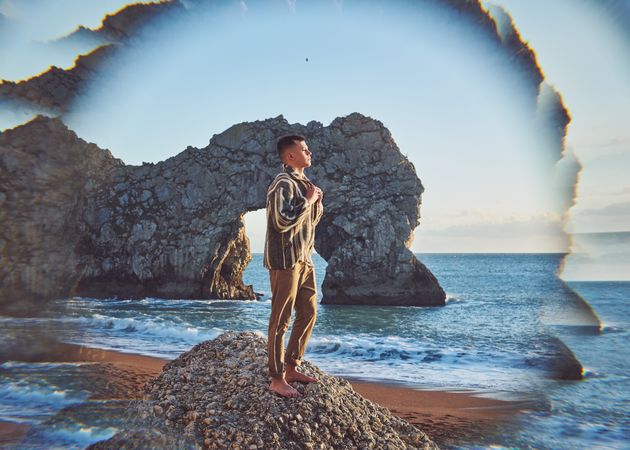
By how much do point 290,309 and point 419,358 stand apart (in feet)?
26.6

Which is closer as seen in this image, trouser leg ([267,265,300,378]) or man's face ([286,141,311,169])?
trouser leg ([267,265,300,378])

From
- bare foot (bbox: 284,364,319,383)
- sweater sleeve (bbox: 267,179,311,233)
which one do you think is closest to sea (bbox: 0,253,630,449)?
bare foot (bbox: 284,364,319,383)

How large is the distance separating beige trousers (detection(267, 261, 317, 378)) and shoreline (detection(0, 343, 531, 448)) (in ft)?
7.21

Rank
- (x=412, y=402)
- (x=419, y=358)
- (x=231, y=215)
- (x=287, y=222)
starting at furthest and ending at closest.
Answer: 1. (x=231, y=215)
2. (x=419, y=358)
3. (x=412, y=402)
4. (x=287, y=222)

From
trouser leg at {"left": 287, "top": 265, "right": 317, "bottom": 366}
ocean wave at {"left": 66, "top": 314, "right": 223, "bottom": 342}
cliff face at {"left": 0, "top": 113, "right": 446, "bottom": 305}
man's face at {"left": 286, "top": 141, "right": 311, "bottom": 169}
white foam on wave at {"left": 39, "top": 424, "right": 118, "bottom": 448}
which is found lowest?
white foam on wave at {"left": 39, "top": 424, "right": 118, "bottom": 448}

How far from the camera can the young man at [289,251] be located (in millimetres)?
3100

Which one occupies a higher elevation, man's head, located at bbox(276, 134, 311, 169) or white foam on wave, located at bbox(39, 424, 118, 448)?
man's head, located at bbox(276, 134, 311, 169)

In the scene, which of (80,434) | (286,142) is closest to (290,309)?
(286,142)

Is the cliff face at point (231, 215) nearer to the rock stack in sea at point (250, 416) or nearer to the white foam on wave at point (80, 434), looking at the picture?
the white foam on wave at point (80, 434)

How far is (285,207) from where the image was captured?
3.05 meters

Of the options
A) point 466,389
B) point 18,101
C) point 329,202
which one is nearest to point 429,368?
point 466,389

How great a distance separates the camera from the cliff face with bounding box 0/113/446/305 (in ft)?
83.0

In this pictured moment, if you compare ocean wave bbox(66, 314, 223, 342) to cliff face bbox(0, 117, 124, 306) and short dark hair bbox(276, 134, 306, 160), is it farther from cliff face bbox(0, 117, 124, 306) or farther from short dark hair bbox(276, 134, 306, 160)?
short dark hair bbox(276, 134, 306, 160)

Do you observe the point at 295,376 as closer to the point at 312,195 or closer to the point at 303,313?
the point at 303,313
